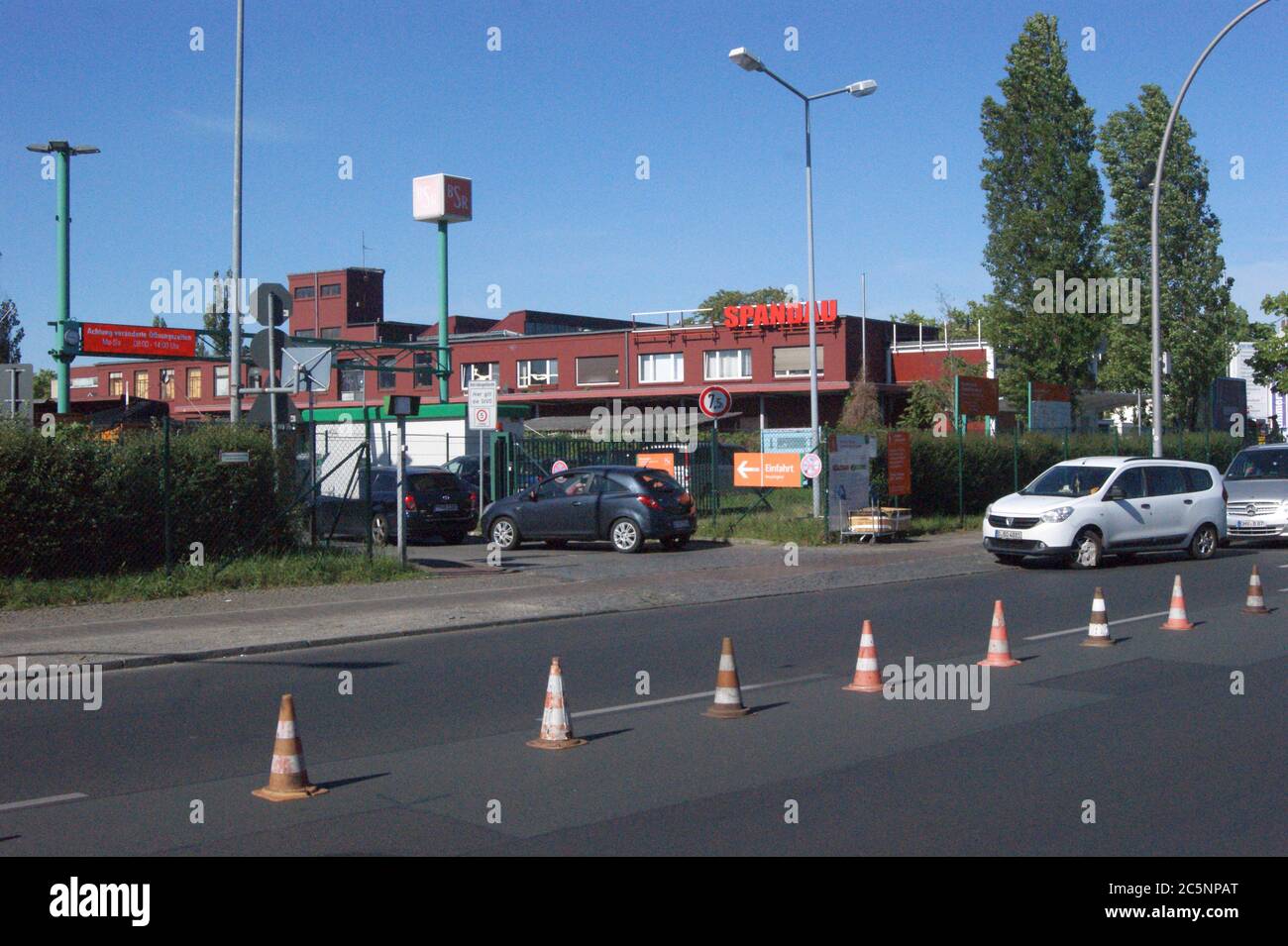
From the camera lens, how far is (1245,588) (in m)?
17.0

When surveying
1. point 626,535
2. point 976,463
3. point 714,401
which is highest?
point 714,401

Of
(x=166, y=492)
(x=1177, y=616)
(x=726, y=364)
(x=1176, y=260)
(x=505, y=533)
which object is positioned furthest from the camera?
(x=726, y=364)

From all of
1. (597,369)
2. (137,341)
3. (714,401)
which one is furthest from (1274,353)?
→ (137,341)

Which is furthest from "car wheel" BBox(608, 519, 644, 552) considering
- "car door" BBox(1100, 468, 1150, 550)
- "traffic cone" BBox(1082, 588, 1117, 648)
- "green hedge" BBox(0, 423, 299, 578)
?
"traffic cone" BBox(1082, 588, 1117, 648)

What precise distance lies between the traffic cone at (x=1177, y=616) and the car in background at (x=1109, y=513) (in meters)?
6.32

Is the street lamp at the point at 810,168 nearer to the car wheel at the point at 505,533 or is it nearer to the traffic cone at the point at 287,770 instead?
the car wheel at the point at 505,533

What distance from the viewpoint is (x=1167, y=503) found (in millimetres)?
21094

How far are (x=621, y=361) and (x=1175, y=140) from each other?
24522 mm

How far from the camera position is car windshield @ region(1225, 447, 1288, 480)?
25.1 metres

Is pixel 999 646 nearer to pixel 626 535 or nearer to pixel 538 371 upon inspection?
pixel 626 535

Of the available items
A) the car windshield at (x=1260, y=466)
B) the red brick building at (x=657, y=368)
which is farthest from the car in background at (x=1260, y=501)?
the red brick building at (x=657, y=368)

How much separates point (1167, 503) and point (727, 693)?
14452 millimetres
